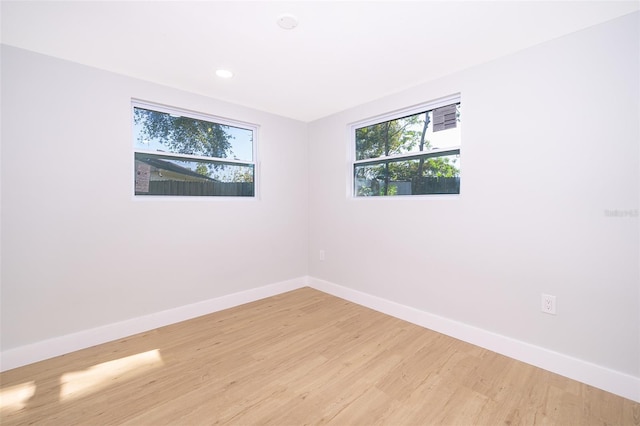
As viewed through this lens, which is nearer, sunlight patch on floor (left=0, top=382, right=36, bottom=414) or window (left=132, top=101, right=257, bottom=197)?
sunlight patch on floor (left=0, top=382, right=36, bottom=414)

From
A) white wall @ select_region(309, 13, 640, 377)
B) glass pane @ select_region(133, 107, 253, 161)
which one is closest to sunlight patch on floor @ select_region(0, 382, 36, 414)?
glass pane @ select_region(133, 107, 253, 161)

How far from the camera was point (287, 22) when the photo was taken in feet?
5.99

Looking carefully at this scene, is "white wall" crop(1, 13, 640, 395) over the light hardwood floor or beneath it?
over

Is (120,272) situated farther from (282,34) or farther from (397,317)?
(397,317)

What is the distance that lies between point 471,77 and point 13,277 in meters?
4.00

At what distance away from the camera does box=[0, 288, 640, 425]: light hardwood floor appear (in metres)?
1.60

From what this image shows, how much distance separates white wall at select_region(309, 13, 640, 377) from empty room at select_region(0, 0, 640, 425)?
0.01m

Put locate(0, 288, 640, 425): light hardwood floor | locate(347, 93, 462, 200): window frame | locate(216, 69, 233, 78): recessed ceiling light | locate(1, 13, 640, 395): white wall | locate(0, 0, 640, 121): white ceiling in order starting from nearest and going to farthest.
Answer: locate(0, 288, 640, 425): light hardwood floor, locate(0, 0, 640, 121): white ceiling, locate(1, 13, 640, 395): white wall, locate(216, 69, 233, 78): recessed ceiling light, locate(347, 93, 462, 200): window frame

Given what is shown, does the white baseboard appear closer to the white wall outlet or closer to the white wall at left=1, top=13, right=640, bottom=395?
the white wall at left=1, top=13, right=640, bottom=395

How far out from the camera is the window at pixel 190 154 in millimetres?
2752

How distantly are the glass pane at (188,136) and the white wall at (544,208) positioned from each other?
6.32 ft

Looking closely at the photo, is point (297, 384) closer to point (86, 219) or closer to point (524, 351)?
point (524, 351)

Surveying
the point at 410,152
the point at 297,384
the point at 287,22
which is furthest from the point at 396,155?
the point at 297,384

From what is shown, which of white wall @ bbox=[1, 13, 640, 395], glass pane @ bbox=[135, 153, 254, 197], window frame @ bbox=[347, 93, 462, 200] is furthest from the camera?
glass pane @ bbox=[135, 153, 254, 197]
